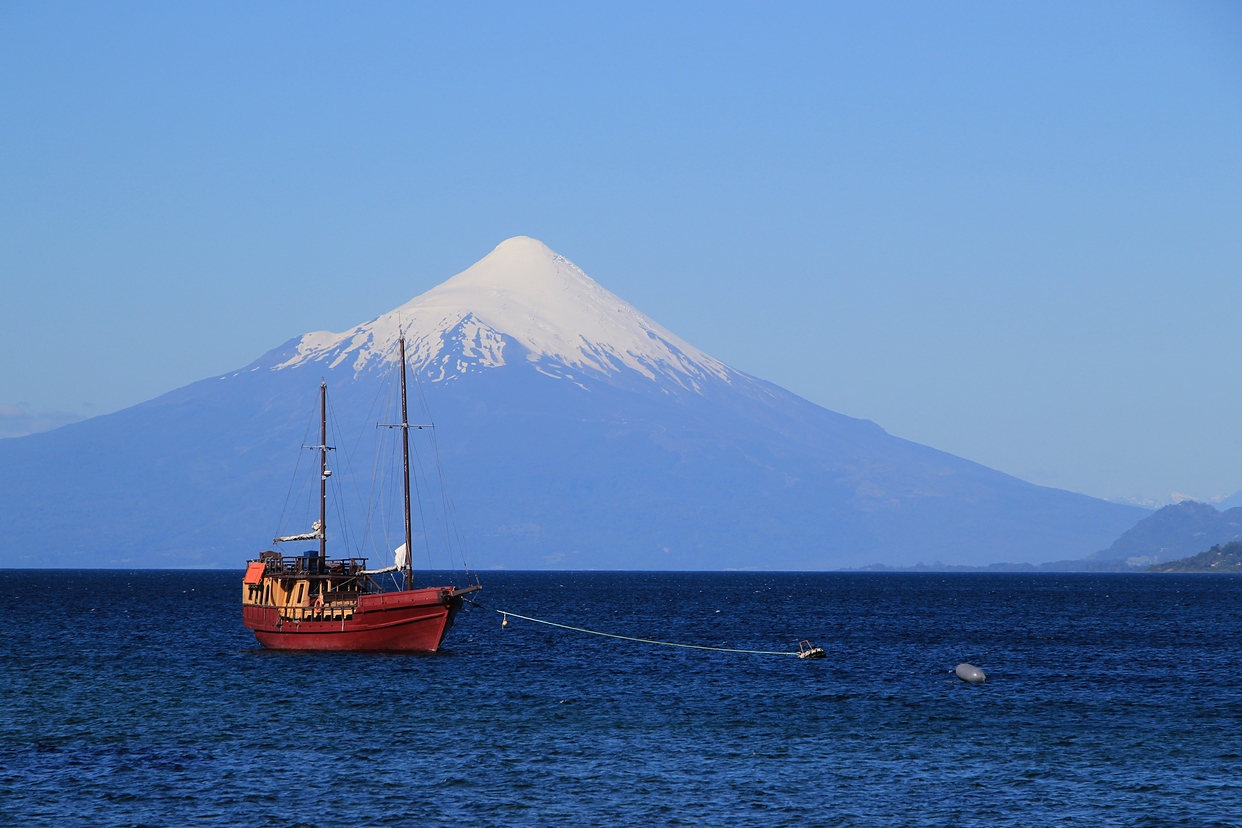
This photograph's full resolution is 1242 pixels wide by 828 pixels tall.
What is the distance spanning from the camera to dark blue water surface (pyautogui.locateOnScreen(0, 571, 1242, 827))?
41.6 m

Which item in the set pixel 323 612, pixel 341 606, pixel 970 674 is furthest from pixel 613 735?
pixel 323 612

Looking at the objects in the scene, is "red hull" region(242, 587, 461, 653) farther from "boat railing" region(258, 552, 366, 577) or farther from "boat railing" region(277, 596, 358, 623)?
"boat railing" region(258, 552, 366, 577)

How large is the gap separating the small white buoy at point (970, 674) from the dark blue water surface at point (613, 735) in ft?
3.04

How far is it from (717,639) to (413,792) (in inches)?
2415

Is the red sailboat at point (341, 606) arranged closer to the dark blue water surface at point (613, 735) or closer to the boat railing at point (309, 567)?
the boat railing at point (309, 567)

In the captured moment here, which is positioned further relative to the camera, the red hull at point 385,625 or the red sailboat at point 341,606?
the red sailboat at point 341,606

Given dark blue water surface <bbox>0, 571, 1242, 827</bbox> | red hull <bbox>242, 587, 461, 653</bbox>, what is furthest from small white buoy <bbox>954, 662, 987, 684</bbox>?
red hull <bbox>242, 587, 461, 653</bbox>

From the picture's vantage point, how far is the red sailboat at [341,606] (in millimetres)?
78562

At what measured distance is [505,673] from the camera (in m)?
74.2

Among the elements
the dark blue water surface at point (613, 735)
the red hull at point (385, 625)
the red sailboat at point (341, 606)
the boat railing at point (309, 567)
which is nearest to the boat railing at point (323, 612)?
the red sailboat at point (341, 606)

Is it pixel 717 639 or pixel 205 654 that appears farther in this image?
pixel 717 639

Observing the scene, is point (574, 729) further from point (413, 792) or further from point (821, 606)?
point (821, 606)

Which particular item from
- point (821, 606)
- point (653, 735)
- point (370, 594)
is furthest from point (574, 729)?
point (821, 606)

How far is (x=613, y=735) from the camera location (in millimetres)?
53688
